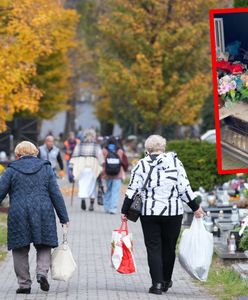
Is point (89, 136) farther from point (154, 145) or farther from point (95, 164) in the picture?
point (154, 145)

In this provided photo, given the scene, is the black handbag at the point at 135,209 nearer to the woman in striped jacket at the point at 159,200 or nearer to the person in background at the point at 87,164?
the woman in striped jacket at the point at 159,200

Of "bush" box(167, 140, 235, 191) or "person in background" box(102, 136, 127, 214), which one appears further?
"bush" box(167, 140, 235, 191)

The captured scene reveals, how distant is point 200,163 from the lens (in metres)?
26.8

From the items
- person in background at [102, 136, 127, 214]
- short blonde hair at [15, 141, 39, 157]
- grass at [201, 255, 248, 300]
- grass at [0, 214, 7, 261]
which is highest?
person in background at [102, 136, 127, 214]

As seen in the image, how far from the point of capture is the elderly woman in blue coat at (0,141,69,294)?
37.6ft

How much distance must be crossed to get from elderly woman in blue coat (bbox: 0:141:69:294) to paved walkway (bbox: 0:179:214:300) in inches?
11.9

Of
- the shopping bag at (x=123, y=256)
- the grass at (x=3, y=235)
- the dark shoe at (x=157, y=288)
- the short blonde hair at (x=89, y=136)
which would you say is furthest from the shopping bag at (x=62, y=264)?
the short blonde hair at (x=89, y=136)

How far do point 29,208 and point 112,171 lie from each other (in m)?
11.4

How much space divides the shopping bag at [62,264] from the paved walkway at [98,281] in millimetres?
175

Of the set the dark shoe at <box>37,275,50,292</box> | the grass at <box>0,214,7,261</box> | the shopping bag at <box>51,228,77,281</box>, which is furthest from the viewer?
the grass at <box>0,214,7,261</box>

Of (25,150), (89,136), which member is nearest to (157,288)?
(25,150)

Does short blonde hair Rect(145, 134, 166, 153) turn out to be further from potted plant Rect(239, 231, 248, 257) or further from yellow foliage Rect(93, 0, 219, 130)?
yellow foliage Rect(93, 0, 219, 130)

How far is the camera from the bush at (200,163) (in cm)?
2658

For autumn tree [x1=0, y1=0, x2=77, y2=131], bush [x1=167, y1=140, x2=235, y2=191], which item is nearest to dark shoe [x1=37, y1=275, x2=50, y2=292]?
autumn tree [x1=0, y1=0, x2=77, y2=131]
